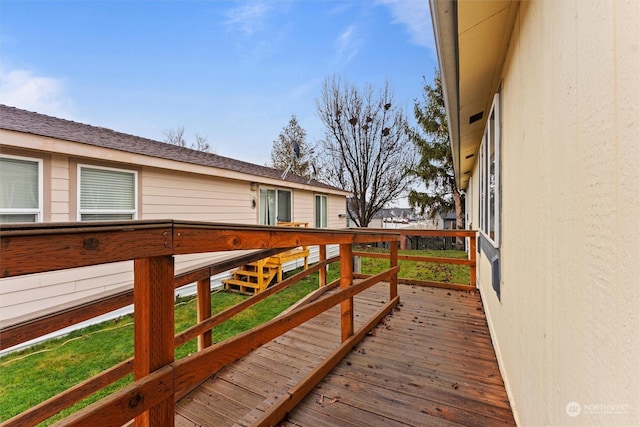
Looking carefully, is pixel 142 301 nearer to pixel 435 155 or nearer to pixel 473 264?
pixel 473 264

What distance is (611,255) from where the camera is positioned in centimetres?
70

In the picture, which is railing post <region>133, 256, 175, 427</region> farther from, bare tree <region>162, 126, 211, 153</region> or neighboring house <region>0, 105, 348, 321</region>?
bare tree <region>162, 126, 211, 153</region>

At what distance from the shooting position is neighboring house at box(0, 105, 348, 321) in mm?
3957

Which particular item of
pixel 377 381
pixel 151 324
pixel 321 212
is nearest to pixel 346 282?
pixel 377 381

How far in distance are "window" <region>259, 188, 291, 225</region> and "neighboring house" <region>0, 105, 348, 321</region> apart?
1.31 m

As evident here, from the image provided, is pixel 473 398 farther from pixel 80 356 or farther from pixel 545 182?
pixel 80 356

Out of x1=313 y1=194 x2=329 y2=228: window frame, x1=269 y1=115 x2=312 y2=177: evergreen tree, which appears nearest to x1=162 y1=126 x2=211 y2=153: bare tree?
x1=269 y1=115 x2=312 y2=177: evergreen tree

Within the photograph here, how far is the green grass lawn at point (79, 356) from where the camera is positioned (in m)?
2.85

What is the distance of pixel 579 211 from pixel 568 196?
0.39ft

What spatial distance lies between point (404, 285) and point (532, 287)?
168 inches

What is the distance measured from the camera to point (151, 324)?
1.08 meters

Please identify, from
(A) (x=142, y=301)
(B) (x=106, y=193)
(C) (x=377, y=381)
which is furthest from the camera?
(B) (x=106, y=193)

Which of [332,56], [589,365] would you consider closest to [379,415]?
[589,365]

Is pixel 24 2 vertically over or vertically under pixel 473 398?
over
